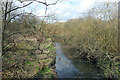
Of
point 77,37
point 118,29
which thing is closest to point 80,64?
point 77,37

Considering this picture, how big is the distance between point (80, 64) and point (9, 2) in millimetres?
8013

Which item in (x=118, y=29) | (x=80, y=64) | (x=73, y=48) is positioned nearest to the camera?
(x=118, y=29)

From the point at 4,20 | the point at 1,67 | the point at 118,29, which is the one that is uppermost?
the point at 4,20

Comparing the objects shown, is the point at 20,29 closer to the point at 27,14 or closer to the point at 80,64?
the point at 27,14

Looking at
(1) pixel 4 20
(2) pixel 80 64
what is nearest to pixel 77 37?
(2) pixel 80 64

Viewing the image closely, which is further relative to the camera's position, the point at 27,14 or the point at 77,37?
the point at 77,37

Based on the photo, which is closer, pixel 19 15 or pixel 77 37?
pixel 19 15

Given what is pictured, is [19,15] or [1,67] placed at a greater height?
[19,15]

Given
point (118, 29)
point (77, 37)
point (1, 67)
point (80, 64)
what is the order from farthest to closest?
point (77, 37)
point (80, 64)
point (118, 29)
point (1, 67)

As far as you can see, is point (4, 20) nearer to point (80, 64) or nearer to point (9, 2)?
point (9, 2)

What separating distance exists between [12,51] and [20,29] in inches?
37.4

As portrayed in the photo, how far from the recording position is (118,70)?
18.5 feet

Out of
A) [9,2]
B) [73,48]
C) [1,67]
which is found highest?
[9,2]

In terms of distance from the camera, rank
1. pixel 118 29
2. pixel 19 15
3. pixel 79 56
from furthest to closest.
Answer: pixel 79 56
pixel 118 29
pixel 19 15
